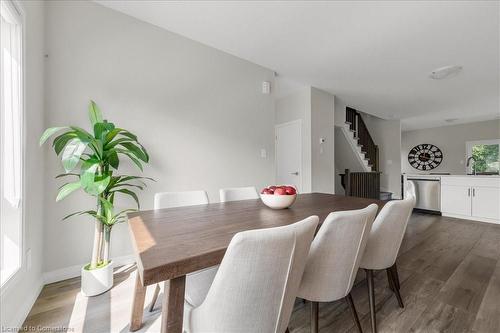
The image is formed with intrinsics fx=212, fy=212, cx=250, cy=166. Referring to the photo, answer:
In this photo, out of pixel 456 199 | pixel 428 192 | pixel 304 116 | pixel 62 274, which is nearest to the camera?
pixel 62 274

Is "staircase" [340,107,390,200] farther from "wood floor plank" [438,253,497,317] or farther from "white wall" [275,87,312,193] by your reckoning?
"wood floor plank" [438,253,497,317]

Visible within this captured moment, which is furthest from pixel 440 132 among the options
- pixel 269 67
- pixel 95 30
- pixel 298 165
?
pixel 95 30

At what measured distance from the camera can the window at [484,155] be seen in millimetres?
6660

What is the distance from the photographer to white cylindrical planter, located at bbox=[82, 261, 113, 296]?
1.68 metres

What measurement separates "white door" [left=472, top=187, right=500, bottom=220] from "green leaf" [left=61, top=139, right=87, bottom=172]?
20.1 feet

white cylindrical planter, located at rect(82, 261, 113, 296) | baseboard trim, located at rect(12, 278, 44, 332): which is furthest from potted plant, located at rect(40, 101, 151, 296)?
baseboard trim, located at rect(12, 278, 44, 332)

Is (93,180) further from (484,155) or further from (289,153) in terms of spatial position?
(484,155)

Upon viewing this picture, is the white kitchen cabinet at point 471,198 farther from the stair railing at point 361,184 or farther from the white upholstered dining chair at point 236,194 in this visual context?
the white upholstered dining chair at point 236,194

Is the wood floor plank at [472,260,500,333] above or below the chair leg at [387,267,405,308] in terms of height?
below

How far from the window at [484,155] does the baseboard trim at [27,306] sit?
1020 cm

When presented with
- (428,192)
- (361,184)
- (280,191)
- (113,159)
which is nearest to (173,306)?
(280,191)

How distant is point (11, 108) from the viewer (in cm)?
142

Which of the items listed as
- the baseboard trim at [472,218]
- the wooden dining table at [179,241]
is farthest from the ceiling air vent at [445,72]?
the wooden dining table at [179,241]

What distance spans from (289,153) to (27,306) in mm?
3921
